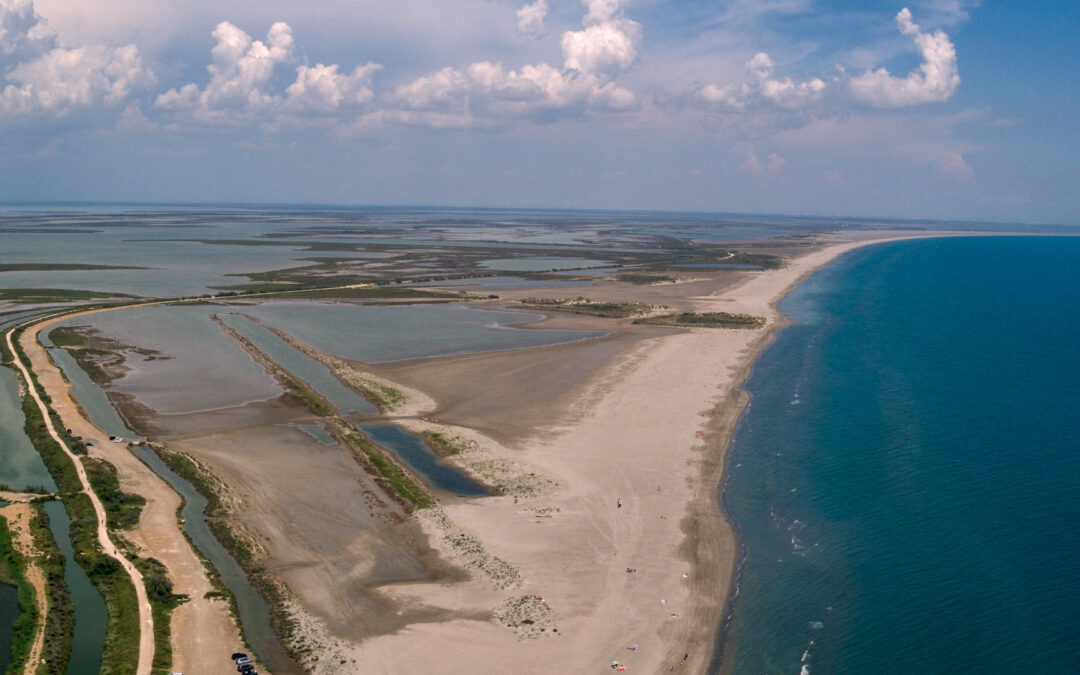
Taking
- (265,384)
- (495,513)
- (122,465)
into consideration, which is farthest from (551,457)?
(265,384)

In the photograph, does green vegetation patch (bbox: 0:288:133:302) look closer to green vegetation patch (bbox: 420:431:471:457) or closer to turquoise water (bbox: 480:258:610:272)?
turquoise water (bbox: 480:258:610:272)

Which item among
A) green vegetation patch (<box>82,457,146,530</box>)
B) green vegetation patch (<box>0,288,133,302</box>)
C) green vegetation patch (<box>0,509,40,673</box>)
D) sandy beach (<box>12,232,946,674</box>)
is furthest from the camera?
green vegetation patch (<box>0,288,133,302</box>)

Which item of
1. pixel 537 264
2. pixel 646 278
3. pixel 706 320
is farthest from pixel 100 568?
pixel 537 264

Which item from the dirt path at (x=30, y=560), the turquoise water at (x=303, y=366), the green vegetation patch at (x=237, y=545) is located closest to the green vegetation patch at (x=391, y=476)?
the green vegetation patch at (x=237, y=545)

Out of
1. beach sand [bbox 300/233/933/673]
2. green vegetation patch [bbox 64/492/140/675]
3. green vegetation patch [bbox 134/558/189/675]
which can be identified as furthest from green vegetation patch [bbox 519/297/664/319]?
green vegetation patch [bbox 134/558/189/675]

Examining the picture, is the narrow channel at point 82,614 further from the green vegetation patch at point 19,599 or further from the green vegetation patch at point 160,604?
the green vegetation patch at point 160,604
